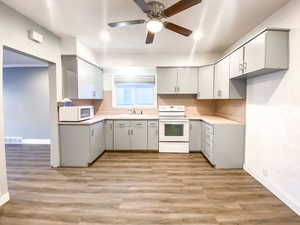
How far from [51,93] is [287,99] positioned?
3.74m

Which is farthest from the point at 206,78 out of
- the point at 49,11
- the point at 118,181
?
the point at 49,11

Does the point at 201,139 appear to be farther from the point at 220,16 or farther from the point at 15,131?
the point at 15,131

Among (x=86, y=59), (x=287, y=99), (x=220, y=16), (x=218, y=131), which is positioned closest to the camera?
(x=287, y=99)

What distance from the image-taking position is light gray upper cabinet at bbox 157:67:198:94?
4500 millimetres

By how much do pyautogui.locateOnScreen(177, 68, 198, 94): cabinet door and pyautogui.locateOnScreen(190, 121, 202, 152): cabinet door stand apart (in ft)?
2.83

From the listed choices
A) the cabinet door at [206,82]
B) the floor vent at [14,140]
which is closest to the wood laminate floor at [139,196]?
the cabinet door at [206,82]

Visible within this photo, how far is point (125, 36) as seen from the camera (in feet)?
11.2

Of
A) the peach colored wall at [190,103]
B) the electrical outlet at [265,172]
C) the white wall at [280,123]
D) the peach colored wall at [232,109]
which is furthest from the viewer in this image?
the peach colored wall at [190,103]

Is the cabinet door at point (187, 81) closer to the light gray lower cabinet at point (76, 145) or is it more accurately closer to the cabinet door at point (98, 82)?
the cabinet door at point (98, 82)

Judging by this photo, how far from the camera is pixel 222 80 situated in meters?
3.55

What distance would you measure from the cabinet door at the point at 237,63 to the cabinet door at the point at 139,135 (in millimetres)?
2223

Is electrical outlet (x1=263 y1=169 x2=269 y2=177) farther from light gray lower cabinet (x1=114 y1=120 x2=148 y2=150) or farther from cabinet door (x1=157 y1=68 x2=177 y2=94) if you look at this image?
cabinet door (x1=157 y1=68 x2=177 y2=94)

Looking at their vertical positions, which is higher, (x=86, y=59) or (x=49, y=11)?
(x=49, y=11)

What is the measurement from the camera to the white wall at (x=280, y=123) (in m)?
2.04
